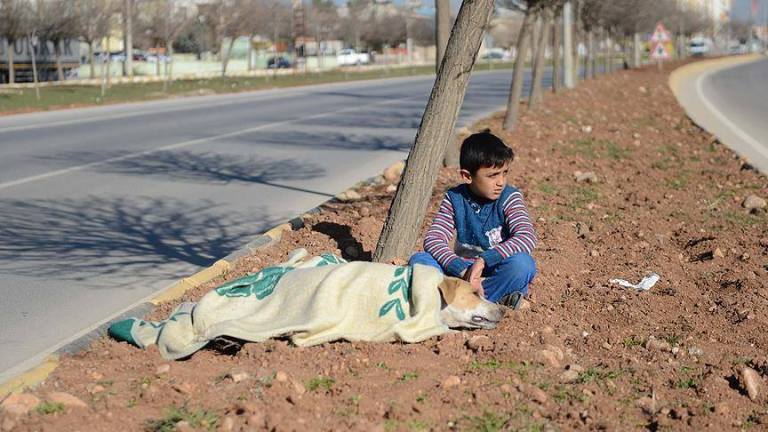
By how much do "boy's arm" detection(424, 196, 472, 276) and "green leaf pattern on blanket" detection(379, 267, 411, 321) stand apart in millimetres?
474

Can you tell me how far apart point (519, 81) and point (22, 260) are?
567 inches

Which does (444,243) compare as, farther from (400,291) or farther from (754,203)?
(754,203)

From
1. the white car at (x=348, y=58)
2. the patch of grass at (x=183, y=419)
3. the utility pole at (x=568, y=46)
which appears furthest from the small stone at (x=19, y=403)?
the white car at (x=348, y=58)

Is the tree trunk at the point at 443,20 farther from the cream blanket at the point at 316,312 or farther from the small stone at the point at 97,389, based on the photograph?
the small stone at the point at 97,389

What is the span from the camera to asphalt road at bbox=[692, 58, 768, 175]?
58.6ft

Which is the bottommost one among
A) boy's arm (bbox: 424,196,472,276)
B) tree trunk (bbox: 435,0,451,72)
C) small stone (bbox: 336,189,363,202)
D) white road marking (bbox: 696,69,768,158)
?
white road marking (bbox: 696,69,768,158)

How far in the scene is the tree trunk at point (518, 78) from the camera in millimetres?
20203

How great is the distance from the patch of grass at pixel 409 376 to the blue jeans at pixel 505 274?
116 cm

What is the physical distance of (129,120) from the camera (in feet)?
85.0

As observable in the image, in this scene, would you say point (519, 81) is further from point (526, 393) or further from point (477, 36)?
point (526, 393)

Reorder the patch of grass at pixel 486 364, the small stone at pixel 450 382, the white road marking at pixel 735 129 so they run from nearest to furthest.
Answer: the small stone at pixel 450 382, the patch of grass at pixel 486 364, the white road marking at pixel 735 129

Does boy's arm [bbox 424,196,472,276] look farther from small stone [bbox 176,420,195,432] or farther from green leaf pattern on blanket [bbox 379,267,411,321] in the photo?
small stone [bbox 176,420,195,432]

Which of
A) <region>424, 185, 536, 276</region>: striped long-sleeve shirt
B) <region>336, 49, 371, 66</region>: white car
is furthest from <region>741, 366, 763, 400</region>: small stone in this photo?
<region>336, 49, 371, 66</region>: white car

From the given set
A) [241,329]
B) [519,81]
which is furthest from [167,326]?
[519,81]
